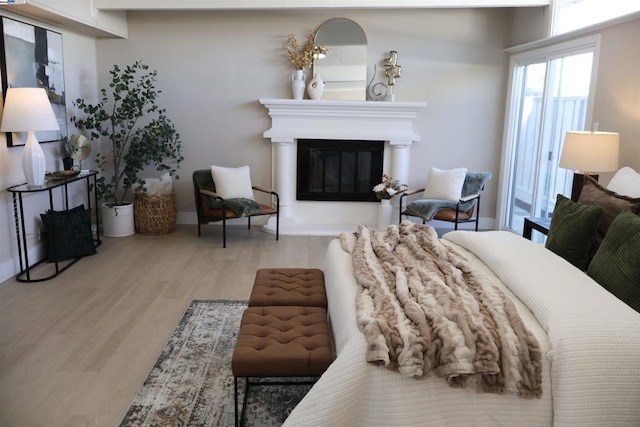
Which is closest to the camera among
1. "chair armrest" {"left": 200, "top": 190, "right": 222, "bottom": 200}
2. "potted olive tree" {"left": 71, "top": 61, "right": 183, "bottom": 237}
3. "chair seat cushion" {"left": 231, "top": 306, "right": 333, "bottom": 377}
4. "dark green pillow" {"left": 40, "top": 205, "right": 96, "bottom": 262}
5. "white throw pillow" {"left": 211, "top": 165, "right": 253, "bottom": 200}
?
"chair seat cushion" {"left": 231, "top": 306, "right": 333, "bottom": 377}

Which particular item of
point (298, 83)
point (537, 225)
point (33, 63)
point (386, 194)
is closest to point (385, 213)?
point (386, 194)

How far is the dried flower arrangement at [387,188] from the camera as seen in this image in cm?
587

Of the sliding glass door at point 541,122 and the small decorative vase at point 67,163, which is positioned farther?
the small decorative vase at point 67,163

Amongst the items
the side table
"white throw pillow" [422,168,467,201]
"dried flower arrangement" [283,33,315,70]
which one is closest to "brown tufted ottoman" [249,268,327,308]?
the side table

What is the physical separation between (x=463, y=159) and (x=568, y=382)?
460cm

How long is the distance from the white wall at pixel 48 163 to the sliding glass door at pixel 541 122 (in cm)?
464

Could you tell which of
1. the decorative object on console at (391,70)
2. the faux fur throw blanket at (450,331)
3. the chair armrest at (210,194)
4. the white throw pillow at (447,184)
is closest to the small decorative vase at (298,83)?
the decorative object on console at (391,70)

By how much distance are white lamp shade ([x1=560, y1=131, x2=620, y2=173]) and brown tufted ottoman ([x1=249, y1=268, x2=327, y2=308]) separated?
189 cm

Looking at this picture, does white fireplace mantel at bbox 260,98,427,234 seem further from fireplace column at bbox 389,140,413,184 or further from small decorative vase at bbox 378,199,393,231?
small decorative vase at bbox 378,199,393,231

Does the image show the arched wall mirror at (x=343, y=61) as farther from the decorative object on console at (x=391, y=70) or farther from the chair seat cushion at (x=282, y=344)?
the chair seat cushion at (x=282, y=344)

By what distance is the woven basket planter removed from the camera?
18.9ft

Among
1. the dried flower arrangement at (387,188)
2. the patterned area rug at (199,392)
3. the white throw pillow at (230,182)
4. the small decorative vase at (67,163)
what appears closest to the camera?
the patterned area rug at (199,392)

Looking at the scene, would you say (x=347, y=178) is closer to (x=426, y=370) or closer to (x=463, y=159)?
(x=463, y=159)

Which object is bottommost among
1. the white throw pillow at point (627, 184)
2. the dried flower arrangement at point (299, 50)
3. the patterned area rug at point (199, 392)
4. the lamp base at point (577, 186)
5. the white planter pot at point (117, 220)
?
the patterned area rug at point (199, 392)
